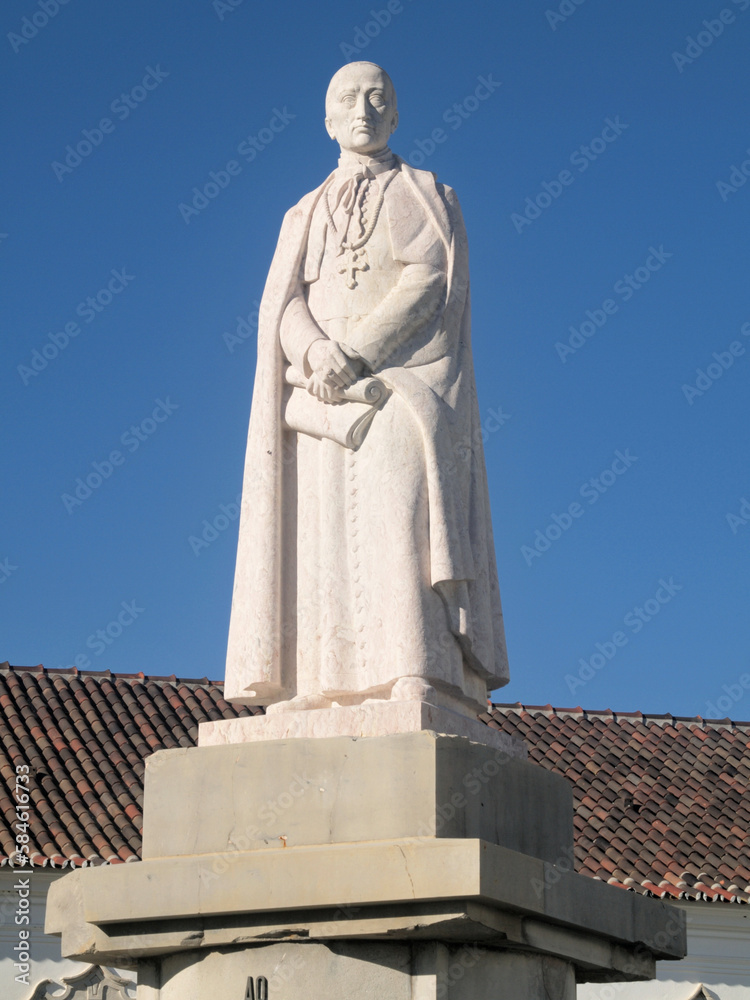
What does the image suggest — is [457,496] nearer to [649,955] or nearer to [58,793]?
[649,955]

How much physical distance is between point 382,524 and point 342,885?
1699mm

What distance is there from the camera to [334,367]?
697 centimetres

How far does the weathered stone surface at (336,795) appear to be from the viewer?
6.00 metres

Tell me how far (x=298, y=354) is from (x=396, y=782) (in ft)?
7.11

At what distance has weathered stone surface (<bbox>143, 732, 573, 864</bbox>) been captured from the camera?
236 inches

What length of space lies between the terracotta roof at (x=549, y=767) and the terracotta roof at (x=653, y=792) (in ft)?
0.11

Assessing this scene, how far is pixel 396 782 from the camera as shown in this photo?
6.03 m

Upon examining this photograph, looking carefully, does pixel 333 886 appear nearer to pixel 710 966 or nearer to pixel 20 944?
pixel 20 944

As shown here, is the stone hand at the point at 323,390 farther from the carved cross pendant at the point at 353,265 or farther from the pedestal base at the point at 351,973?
the pedestal base at the point at 351,973

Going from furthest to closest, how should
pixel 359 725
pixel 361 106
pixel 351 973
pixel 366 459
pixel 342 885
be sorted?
pixel 361 106 → pixel 366 459 → pixel 359 725 → pixel 351 973 → pixel 342 885

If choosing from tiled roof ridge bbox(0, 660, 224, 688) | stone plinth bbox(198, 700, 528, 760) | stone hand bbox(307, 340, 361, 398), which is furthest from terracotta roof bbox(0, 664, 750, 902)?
stone hand bbox(307, 340, 361, 398)

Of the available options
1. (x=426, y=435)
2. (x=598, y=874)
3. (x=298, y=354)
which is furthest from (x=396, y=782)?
(x=598, y=874)

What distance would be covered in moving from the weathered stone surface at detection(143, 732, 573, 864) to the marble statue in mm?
442

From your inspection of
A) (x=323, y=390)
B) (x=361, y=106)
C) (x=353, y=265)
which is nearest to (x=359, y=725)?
(x=323, y=390)
